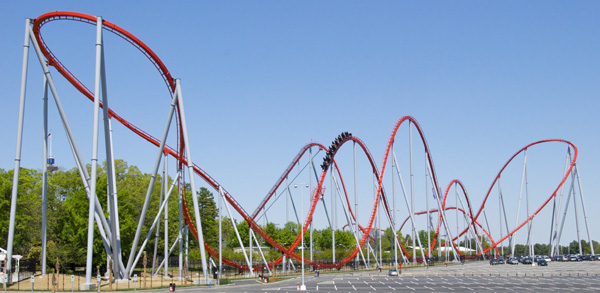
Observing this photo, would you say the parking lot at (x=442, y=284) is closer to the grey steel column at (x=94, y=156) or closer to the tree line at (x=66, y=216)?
the grey steel column at (x=94, y=156)

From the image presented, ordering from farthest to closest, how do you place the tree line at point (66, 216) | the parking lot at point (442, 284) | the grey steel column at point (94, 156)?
the tree line at point (66, 216)
the parking lot at point (442, 284)
the grey steel column at point (94, 156)

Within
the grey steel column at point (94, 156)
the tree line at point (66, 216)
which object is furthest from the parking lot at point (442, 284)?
the tree line at point (66, 216)

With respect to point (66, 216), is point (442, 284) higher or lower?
lower

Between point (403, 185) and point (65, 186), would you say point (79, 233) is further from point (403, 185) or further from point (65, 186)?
point (403, 185)

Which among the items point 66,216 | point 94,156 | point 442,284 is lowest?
point 442,284

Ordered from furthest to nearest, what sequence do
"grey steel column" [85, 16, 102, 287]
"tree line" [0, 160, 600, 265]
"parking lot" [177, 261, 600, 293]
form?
"tree line" [0, 160, 600, 265] < "parking lot" [177, 261, 600, 293] < "grey steel column" [85, 16, 102, 287]

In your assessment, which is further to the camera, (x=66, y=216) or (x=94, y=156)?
(x=66, y=216)

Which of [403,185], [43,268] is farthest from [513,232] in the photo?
[43,268]

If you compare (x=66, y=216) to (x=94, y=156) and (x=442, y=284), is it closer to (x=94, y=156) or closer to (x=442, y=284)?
(x=94, y=156)

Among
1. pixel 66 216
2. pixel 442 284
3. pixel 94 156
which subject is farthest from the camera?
pixel 66 216

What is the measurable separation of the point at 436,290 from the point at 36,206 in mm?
43980

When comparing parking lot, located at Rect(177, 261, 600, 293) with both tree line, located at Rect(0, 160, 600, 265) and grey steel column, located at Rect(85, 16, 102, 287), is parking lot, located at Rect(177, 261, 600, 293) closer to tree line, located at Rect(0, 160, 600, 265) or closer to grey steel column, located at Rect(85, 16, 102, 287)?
grey steel column, located at Rect(85, 16, 102, 287)

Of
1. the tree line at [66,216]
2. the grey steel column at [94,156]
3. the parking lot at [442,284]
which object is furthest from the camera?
the tree line at [66,216]

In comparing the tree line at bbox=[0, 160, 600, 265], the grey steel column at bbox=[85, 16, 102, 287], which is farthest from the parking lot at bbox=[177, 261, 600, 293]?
the tree line at bbox=[0, 160, 600, 265]
